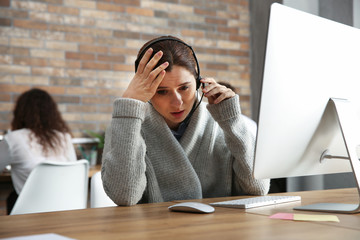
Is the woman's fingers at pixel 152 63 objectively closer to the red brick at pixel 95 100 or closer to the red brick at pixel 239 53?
the red brick at pixel 95 100

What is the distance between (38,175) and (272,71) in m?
1.71

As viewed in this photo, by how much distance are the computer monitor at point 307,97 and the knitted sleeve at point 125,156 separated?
1.58ft

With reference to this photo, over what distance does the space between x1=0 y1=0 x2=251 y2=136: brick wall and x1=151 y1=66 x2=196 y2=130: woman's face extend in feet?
7.82

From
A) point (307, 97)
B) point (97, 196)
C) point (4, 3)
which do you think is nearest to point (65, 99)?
point (4, 3)

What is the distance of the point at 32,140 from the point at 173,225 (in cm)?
214

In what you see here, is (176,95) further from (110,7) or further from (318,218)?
(110,7)

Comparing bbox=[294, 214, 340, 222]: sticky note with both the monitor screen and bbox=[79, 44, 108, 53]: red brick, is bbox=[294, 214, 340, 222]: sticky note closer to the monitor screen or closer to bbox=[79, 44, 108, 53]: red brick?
the monitor screen

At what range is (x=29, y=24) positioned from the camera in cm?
372

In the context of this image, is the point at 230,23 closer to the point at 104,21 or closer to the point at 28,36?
the point at 104,21

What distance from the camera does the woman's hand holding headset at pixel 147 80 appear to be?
1.49 m

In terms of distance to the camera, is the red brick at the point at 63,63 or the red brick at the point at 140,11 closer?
the red brick at the point at 63,63

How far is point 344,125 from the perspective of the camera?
3.68 ft

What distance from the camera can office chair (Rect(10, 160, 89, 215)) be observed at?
2.40 meters

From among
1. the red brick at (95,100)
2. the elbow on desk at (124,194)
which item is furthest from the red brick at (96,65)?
the elbow on desk at (124,194)
